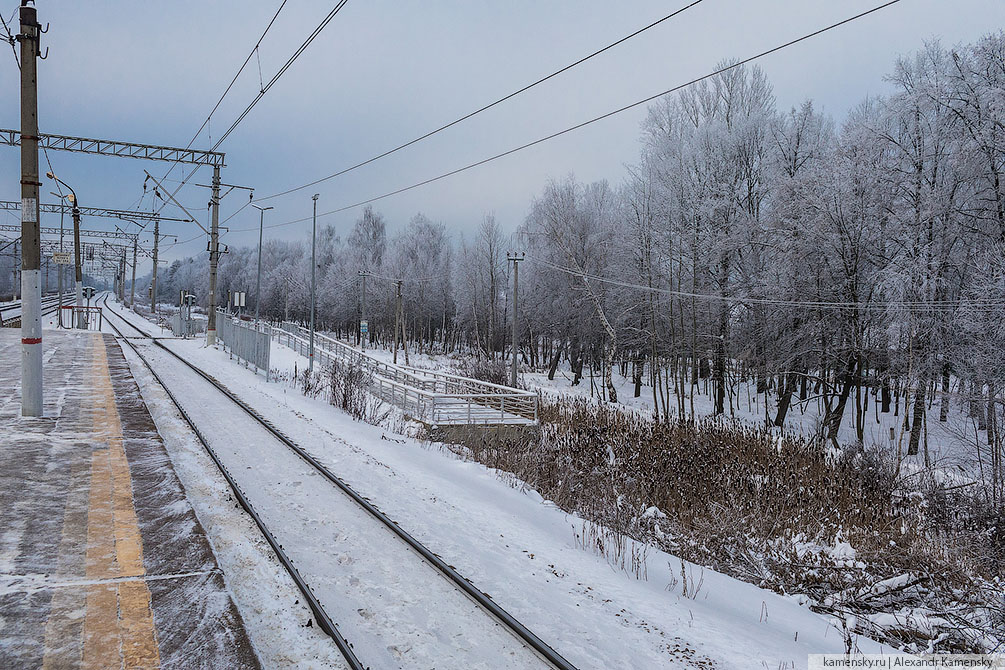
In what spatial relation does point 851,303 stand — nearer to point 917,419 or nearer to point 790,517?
point 917,419

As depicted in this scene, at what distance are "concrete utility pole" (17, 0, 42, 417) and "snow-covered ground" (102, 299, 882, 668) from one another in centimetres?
445

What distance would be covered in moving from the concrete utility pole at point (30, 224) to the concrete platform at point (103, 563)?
99 centimetres

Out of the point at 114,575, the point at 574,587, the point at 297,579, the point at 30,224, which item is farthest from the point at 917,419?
the point at 30,224

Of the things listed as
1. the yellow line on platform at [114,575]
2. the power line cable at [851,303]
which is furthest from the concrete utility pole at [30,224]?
the power line cable at [851,303]

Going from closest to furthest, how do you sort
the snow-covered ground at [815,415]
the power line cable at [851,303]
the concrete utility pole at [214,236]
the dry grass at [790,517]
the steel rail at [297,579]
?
the steel rail at [297,579]
the dry grass at [790,517]
the power line cable at [851,303]
the snow-covered ground at [815,415]
the concrete utility pole at [214,236]

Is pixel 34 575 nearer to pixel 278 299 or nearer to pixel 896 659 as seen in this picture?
pixel 896 659

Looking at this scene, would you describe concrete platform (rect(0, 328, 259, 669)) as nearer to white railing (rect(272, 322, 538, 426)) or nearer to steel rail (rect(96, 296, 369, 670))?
steel rail (rect(96, 296, 369, 670))

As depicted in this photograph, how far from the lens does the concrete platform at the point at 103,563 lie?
3.86 meters

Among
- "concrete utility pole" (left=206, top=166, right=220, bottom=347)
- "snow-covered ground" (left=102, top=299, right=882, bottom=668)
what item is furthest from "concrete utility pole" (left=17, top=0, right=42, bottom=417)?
"concrete utility pole" (left=206, top=166, right=220, bottom=347)

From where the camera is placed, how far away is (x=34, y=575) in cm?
470

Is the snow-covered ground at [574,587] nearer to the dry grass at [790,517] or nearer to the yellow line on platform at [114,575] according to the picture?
the dry grass at [790,517]

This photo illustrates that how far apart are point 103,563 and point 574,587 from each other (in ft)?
13.3

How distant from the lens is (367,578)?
5.43 m

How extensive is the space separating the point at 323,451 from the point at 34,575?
5907 mm
